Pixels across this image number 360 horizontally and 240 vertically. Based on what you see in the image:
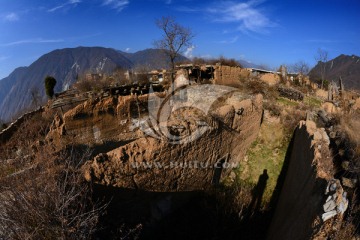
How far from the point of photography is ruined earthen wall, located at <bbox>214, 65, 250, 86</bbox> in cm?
1778

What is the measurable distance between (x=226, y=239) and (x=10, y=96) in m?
196

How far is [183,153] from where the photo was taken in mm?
7539

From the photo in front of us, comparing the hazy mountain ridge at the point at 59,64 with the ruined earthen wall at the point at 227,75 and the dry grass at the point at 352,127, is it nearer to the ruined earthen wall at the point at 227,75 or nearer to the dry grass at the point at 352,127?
the ruined earthen wall at the point at 227,75

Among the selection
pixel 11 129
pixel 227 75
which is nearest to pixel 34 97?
pixel 11 129

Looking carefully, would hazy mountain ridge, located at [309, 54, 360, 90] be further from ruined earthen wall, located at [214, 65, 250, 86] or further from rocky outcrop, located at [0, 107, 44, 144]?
rocky outcrop, located at [0, 107, 44, 144]

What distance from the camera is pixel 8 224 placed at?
415 centimetres

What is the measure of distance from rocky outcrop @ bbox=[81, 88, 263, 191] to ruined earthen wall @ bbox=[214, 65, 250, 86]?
702 cm

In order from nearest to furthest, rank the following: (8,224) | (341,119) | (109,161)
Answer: (8,224), (109,161), (341,119)

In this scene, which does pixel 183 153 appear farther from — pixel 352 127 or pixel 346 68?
pixel 346 68

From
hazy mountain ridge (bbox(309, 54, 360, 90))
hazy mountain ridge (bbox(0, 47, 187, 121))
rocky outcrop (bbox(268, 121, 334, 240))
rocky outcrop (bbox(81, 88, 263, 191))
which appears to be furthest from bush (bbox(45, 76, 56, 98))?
hazy mountain ridge (bbox(0, 47, 187, 121))

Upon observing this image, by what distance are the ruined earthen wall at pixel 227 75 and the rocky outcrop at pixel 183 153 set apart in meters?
7.02

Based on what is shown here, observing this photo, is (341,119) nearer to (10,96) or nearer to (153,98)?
(153,98)

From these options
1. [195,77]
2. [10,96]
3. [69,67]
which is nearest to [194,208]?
[195,77]

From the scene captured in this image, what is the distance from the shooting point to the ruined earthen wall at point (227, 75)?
58.3ft
